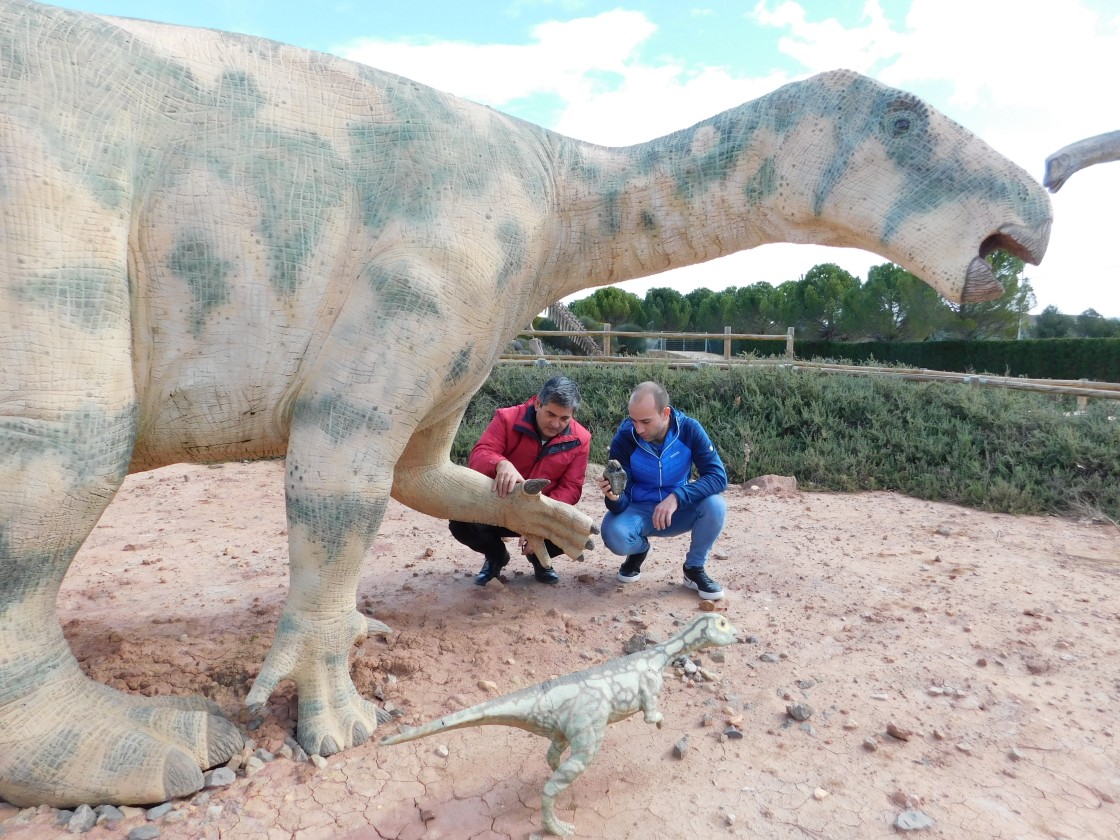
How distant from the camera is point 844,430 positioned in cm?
680

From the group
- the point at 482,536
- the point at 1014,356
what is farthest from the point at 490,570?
the point at 1014,356

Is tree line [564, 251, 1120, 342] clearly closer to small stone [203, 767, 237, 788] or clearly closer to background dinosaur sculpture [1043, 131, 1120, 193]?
background dinosaur sculpture [1043, 131, 1120, 193]

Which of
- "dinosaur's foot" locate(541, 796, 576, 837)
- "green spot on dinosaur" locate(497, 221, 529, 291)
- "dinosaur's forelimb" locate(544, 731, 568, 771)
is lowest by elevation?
"dinosaur's foot" locate(541, 796, 576, 837)

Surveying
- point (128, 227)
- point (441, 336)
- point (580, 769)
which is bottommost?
point (580, 769)

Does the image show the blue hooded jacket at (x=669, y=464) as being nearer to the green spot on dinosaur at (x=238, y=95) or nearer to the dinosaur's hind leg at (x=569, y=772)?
the dinosaur's hind leg at (x=569, y=772)

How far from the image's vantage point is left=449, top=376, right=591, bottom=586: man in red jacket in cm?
304

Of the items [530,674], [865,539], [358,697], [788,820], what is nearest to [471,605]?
[530,674]

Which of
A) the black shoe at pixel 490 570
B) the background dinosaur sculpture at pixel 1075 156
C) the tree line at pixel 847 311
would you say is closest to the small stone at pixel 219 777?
the black shoe at pixel 490 570

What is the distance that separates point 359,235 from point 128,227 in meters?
0.49

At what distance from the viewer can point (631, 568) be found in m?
3.47

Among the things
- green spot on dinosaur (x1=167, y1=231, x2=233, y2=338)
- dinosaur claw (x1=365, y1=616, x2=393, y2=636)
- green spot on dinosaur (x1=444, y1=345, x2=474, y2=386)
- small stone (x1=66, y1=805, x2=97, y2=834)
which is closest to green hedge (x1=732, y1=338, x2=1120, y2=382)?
dinosaur claw (x1=365, y1=616, x2=393, y2=636)

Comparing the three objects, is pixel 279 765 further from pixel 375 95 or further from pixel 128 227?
pixel 375 95

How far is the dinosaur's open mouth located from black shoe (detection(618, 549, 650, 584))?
6.59 ft

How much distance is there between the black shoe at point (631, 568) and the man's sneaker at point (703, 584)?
269mm
